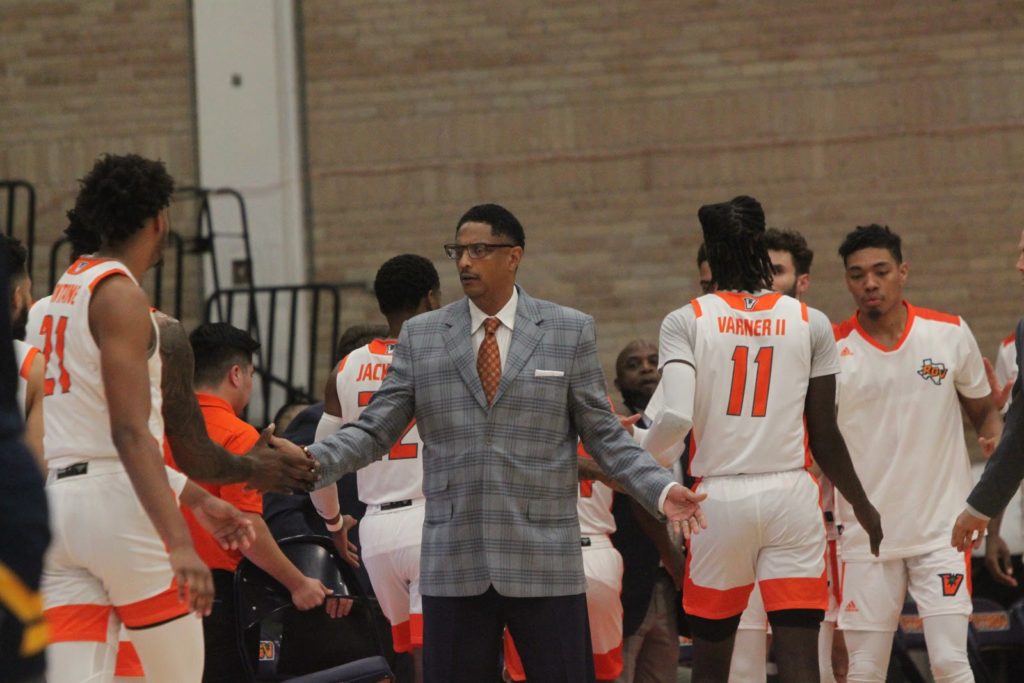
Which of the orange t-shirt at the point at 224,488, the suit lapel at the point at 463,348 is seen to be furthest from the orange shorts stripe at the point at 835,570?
the orange t-shirt at the point at 224,488

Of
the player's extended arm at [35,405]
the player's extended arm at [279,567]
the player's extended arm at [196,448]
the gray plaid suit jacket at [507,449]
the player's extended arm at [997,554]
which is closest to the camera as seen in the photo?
the player's extended arm at [35,405]

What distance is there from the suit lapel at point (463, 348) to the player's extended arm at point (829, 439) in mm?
1504

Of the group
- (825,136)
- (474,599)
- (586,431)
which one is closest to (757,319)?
(586,431)

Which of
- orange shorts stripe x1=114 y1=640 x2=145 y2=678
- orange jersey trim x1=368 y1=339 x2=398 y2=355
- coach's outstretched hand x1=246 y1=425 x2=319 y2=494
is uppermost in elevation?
orange jersey trim x1=368 y1=339 x2=398 y2=355

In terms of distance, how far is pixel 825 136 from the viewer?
10.8 metres

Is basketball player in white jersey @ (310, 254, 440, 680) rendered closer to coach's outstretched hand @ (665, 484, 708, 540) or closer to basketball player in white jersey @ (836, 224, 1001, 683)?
coach's outstretched hand @ (665, 484, 708, 540)

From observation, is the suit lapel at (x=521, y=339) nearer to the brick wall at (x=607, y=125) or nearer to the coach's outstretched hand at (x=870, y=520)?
the coach's outstretched hand at (x=870, y=520)

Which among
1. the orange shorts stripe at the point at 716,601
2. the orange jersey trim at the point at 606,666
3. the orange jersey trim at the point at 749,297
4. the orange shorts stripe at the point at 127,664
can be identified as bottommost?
the orange jersey trim at the point at 606,666

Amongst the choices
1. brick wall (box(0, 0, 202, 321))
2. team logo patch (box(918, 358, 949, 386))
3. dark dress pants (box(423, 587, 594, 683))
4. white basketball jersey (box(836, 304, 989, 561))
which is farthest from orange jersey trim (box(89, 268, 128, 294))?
brick wall (box(0, 0, 202, 321))

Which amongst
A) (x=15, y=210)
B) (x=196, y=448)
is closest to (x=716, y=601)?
(x=196, y=448)

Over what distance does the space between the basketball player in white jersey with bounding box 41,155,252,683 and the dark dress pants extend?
0.89 meters

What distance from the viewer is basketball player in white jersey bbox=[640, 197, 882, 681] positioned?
18.4ft

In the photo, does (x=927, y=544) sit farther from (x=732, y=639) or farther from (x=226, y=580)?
(x=226, y=580)

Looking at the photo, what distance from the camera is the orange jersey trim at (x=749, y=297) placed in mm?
5805
